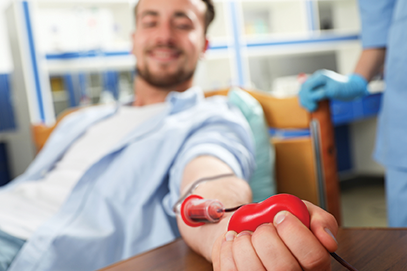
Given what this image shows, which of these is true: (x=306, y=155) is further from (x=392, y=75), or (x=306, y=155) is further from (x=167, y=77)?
(x=167, y=77)

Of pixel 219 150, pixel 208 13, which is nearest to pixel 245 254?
pixel 219 150

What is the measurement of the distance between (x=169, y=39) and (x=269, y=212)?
3.02 feet

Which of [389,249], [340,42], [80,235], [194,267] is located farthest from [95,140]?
[340,42]

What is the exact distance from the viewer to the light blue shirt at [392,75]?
90cm

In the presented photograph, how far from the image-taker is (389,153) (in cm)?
94

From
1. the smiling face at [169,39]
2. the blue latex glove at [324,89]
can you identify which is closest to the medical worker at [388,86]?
the blue latex glove at [324,89]

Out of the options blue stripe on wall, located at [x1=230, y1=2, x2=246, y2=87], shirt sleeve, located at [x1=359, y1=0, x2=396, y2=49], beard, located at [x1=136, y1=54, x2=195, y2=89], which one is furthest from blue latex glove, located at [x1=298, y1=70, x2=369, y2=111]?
blue stripe on wall, located at [x1=230, y1=2, x2=246, y2=87]

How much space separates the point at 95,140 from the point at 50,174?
0.17 metres

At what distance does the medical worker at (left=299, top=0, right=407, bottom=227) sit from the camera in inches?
35.4

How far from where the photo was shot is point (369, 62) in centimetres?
109

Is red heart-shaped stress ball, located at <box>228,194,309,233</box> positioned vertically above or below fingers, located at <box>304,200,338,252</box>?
above

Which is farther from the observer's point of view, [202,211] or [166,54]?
[166,54]

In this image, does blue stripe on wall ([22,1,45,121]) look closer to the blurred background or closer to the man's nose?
the blurred background

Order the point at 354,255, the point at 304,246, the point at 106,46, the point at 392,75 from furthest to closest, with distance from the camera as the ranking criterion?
the point at 106,46
the point at 392,75
the point at 354,255
the point at 304,246
